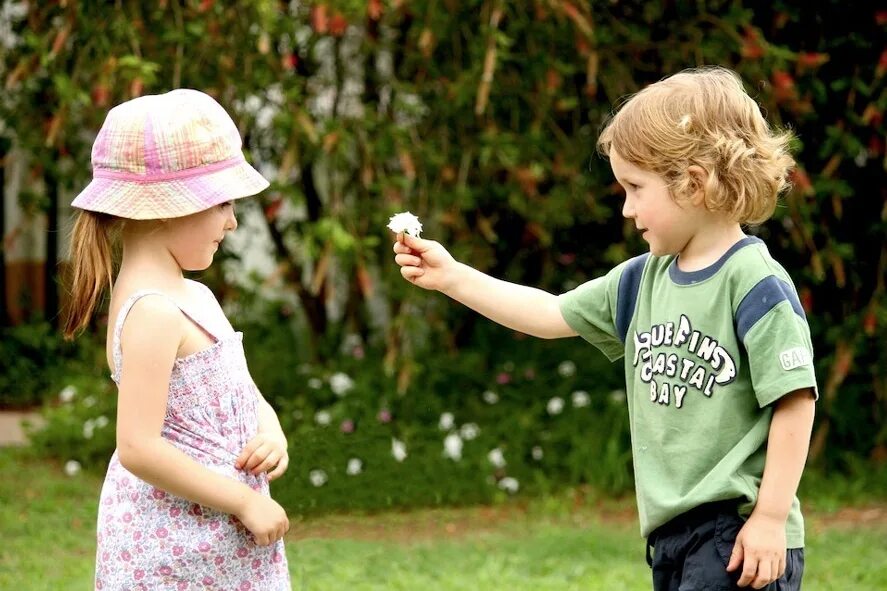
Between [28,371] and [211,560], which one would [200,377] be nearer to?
[211,560]

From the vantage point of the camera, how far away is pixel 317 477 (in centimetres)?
523

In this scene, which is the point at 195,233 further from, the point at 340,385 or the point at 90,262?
the point at 340,385

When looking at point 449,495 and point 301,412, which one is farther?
point 301,412

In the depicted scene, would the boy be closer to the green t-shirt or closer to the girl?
the green t-shirt

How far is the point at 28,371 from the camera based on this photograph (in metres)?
7.36

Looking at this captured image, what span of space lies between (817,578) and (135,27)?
131 inches

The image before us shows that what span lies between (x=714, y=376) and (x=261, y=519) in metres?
0.86

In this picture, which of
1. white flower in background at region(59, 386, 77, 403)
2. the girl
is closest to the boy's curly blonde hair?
the girl

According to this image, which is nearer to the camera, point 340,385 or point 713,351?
point 713,351

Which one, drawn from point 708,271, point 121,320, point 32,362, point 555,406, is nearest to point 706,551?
point 708,271

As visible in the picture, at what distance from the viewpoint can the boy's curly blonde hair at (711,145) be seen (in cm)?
228

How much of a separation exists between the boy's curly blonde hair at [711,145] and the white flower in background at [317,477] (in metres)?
3.17

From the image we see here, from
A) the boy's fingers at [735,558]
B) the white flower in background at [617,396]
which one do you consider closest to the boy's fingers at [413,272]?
the boy's fingers at [735,558]

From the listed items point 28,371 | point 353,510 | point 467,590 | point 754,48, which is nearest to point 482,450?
point 353,510
